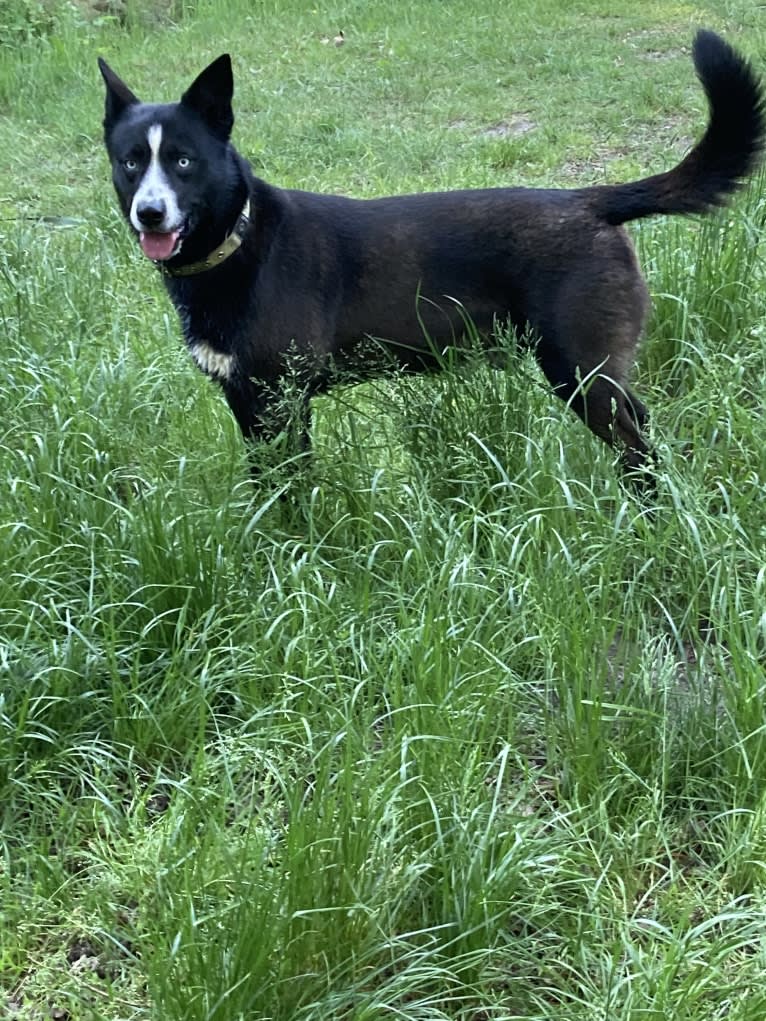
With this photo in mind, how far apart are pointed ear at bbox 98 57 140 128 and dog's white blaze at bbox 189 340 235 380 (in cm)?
67

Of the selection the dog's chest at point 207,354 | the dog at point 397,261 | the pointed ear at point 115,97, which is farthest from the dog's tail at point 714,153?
the pointed ear at point 115,97

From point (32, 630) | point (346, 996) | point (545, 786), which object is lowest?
point (545, 786)

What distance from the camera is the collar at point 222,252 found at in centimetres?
277

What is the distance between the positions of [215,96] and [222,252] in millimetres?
424

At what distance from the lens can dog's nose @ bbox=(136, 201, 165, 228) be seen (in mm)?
2594

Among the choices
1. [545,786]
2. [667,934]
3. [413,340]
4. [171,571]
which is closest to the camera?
[667,934]

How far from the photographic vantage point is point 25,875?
1.79 m

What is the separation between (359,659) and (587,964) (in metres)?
0.75

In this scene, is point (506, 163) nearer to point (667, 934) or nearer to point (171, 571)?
point (171, 571)

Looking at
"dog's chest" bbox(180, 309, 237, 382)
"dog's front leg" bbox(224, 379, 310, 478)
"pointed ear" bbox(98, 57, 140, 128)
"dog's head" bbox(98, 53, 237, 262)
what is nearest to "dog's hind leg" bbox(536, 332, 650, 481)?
"dog's front leg" bbox(224, 379, 310, 478)

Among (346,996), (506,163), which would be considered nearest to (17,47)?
(506,163)

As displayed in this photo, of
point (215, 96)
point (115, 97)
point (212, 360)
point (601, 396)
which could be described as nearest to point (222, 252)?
point (212, 360)

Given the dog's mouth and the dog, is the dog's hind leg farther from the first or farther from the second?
the dog's mouth

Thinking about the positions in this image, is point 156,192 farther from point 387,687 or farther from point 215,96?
point 387,687
